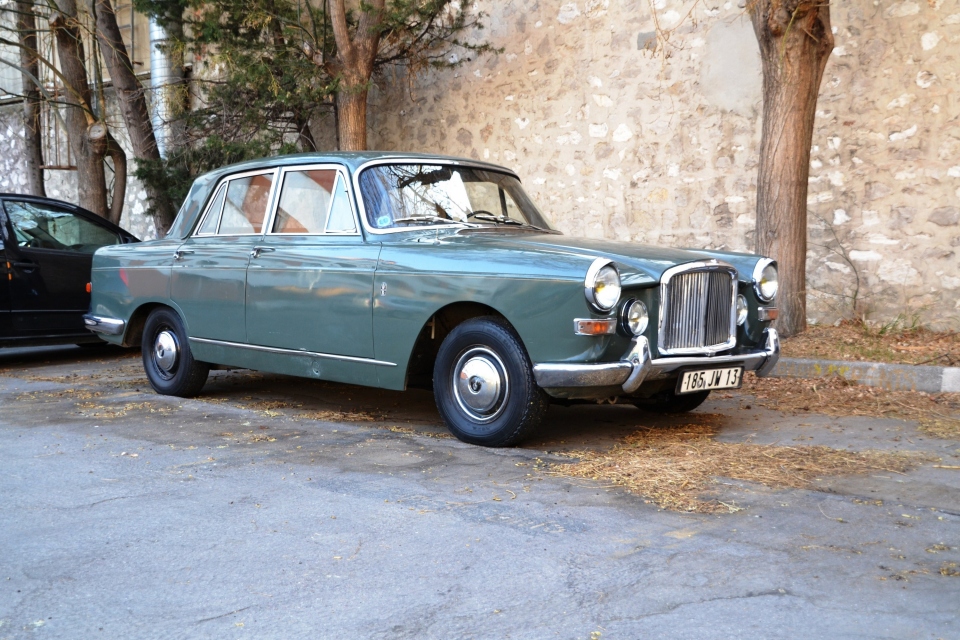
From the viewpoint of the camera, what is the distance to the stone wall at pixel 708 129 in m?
9.18

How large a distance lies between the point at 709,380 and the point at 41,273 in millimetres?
6707

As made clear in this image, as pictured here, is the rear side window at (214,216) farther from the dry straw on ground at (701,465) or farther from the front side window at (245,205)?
the dry straw on ground at (701,465)

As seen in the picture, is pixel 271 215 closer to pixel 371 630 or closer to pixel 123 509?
pixel 123 509

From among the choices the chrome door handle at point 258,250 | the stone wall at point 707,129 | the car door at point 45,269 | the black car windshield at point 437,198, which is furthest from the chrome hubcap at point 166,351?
the stone wall at point 707,129

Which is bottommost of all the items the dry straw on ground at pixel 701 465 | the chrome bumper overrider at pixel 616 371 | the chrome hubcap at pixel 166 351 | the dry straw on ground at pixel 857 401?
the dry straw on ground at pixel 857 401

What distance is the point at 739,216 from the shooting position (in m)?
10.4

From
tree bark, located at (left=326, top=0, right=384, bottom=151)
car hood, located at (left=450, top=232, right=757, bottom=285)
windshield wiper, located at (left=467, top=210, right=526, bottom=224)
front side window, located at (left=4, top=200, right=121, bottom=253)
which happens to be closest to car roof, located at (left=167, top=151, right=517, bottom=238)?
windshield wiper, located at (left=467, top=210, right=526, bottom=224)

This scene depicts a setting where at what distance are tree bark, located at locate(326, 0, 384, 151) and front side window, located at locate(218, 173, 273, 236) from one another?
4.23m

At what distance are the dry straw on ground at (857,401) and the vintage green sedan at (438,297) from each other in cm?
101

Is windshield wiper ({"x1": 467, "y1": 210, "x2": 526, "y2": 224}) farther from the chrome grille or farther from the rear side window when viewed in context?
the rear side window

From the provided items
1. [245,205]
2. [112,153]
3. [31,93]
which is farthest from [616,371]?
[31,93]

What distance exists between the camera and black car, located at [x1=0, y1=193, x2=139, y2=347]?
910 centimetres

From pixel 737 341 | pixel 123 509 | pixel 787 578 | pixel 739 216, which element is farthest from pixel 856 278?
A: pixel 123 509

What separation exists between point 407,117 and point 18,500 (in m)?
9.92
